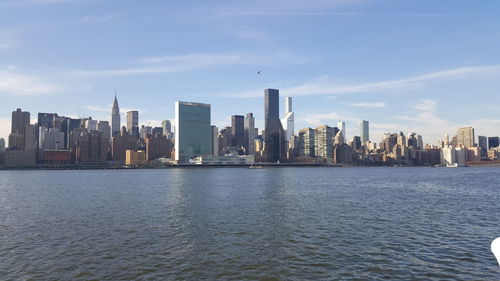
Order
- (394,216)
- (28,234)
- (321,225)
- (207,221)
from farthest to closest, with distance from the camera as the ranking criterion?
1. (394,216)
2. (207,221)
3. (321,225)
4. (28,234)

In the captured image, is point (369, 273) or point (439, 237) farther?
point (439, 237)

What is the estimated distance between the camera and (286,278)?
25922mm

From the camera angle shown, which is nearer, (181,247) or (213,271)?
(213,271)

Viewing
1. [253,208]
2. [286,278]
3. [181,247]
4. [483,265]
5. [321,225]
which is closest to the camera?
[286,278]

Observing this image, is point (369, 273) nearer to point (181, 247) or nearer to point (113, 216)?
point (181, 247)

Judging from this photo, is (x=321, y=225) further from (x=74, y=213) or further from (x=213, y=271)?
(x=74, y=213)

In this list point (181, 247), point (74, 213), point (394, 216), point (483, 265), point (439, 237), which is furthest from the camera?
point (74, 213)

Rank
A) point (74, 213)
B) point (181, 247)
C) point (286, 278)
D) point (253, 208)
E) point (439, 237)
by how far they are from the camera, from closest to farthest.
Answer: point (286, 278), point (181, 247), point (439, 237), point (74, 213), point (253, 208)

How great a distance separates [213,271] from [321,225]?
849 inches

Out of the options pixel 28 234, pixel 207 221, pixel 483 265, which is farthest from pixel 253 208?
pixel 483 265

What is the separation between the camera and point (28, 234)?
134ft

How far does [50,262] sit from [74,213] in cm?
2888

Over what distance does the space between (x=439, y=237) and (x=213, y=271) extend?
2577 centimetres

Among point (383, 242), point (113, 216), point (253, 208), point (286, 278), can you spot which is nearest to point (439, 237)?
point (383, 242)
